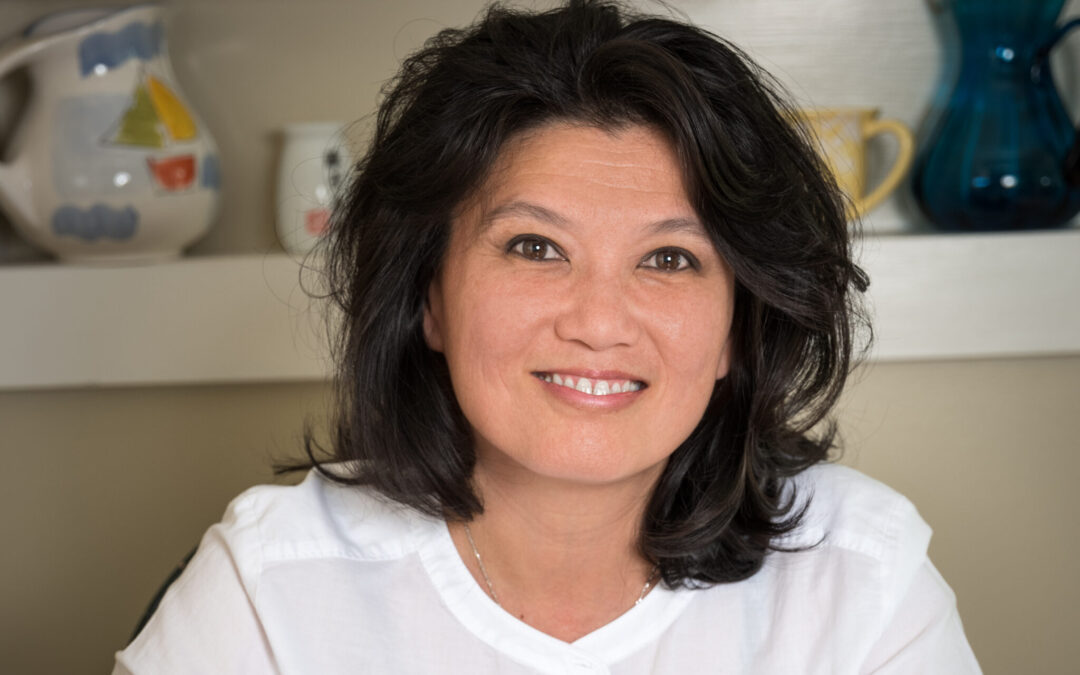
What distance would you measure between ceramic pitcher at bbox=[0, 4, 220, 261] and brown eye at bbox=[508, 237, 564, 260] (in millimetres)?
837

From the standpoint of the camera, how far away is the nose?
41.4 inches

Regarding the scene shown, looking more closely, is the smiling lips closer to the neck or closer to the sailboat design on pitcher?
the neck

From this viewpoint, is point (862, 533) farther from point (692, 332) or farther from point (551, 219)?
point (551, 219)

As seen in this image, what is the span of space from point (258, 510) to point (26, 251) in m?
0.98

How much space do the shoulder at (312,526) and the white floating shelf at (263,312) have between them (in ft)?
1.56

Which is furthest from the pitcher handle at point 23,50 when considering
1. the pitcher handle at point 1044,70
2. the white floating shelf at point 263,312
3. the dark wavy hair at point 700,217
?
the pitcher handle at point 1044,70

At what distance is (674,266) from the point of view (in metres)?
1.12

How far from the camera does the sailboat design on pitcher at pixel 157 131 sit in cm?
171

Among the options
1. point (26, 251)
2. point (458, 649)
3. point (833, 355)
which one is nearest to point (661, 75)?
point (833, 355)

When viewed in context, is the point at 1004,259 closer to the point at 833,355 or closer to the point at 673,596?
the point at 833,355

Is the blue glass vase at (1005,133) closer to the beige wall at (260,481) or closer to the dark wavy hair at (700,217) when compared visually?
the beige wall at (260,481)

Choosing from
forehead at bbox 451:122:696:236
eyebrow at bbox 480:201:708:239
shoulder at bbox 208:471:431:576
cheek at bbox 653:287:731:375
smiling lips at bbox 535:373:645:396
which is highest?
forehead at bbox 451:122:696:236

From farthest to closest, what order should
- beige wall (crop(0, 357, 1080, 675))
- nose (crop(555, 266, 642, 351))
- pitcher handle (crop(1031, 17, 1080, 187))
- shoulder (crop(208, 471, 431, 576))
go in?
beige wall (crop(0, 357, 1080, 675)) < pitcher handle (crop(1031, 17, 1080, 187)) < shoulder (crop(208, 471, 431, 576)) < nose (crop(555, 266, 642, 351))

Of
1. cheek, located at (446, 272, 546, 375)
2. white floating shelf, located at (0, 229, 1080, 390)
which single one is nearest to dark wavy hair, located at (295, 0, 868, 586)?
cheek, located at (446, 272, 546, 375)
